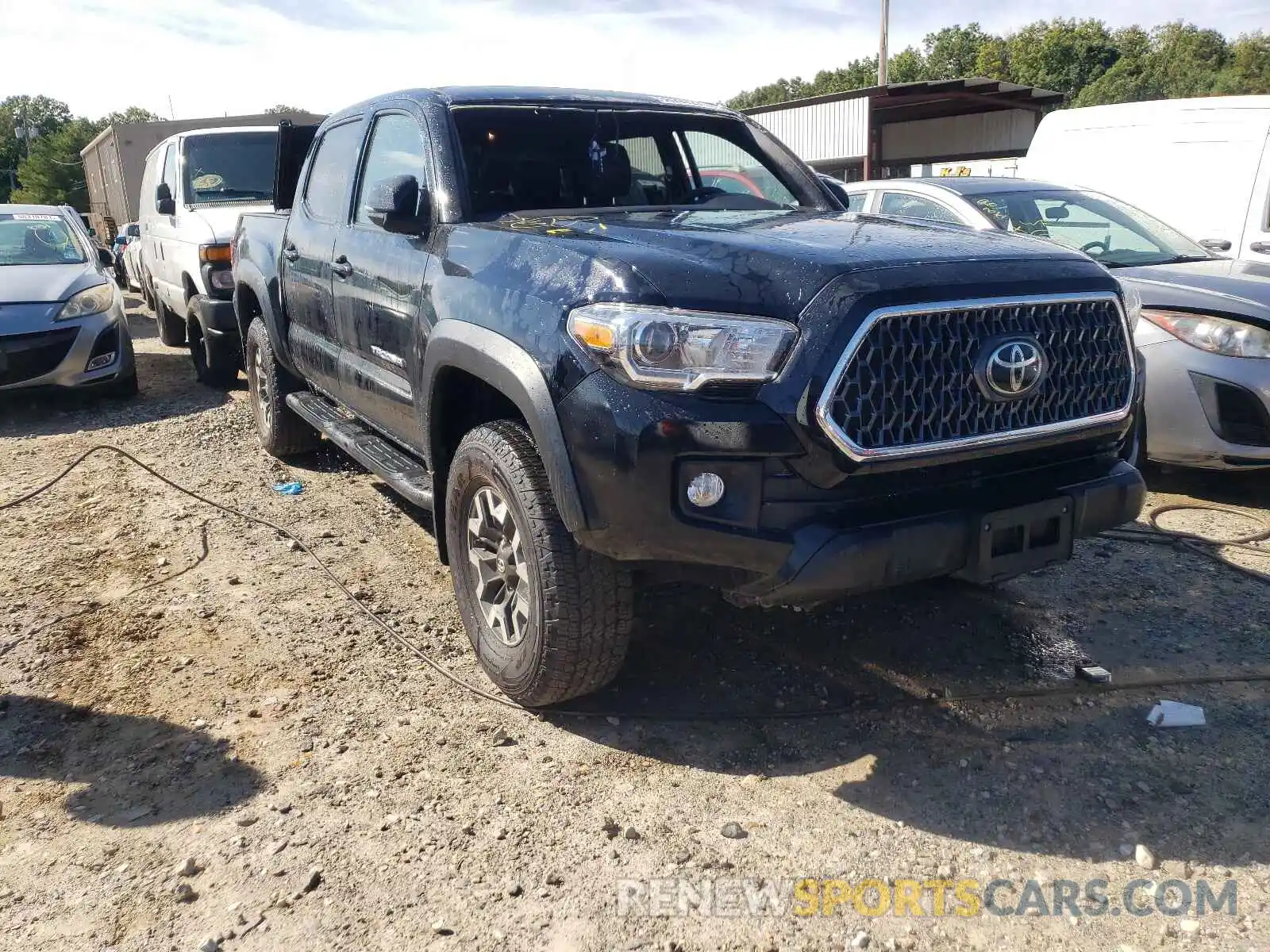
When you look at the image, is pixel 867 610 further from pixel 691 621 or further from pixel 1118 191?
pixel 1118 191

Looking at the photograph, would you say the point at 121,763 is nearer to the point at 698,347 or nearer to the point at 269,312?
the point at 698,347

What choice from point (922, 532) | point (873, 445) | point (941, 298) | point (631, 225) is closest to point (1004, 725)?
point (922, 532)

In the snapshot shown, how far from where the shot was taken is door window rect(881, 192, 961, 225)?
646cm

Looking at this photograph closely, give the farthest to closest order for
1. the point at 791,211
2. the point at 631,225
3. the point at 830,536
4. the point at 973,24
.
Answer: the point at 973,24 < the point at 791,211 < the point at 631,225 < the point at 830,536

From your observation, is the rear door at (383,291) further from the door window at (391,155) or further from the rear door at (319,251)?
the rear door at (319,251)

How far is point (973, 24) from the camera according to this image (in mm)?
73938

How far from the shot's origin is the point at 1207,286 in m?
5.18

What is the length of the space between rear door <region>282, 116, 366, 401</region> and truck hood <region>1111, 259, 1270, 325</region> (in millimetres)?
3622

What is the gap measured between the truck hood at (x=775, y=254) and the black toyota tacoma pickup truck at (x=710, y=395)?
1cm

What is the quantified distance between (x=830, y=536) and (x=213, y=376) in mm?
7224

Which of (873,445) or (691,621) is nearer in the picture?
(873,445)

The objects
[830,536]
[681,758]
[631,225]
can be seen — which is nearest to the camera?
[830,536]

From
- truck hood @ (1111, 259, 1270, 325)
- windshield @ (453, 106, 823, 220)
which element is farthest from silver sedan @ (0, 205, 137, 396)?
truck hood @ (1111, 259, 1270, 325)

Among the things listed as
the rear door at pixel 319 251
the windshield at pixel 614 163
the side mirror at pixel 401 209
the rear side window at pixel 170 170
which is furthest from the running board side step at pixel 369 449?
the rear side window at pixel 170 170
